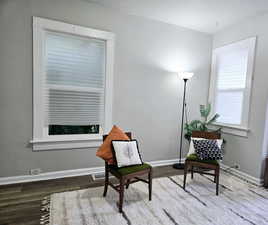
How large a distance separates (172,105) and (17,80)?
258 cm

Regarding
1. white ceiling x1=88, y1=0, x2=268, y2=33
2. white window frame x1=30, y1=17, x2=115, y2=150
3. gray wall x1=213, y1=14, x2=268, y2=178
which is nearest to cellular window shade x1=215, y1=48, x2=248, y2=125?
gray wall x1=213, y1=14, x2=268, y2=178

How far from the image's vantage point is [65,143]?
8.48ft

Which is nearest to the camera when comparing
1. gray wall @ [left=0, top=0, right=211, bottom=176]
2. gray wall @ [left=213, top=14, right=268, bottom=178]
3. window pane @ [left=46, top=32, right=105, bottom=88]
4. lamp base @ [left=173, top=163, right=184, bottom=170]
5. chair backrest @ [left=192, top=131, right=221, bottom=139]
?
gray wall @ [left=0, top=0, right=211, bottom=176]

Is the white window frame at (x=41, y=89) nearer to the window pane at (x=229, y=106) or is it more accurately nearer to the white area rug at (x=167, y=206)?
the white area rug at (x=167, y=206)

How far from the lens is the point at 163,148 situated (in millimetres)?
3316

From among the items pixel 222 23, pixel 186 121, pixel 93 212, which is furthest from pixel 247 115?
pixel 93 212

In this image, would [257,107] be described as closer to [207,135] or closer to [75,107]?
[207,135]

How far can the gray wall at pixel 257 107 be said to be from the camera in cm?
259

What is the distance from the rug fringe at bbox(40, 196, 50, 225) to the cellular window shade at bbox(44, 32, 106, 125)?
41.7 inches

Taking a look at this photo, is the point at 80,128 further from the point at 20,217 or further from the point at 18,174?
the point at 20,217

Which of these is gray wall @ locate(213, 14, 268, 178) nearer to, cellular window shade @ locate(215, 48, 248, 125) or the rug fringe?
cellular window shade @ locate(215, 48, 248, 125)

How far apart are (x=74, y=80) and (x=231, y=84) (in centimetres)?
280

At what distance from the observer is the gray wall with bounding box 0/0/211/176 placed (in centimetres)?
226

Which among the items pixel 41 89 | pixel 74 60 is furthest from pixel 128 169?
pixel 74 60
